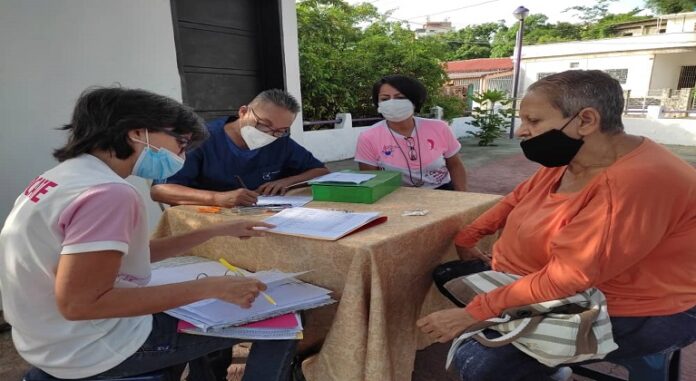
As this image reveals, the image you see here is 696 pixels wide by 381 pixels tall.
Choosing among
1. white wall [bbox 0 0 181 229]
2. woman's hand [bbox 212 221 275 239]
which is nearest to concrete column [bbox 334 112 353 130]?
white wall [bbox 0 0 181 229]

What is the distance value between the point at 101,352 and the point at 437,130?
2257mm

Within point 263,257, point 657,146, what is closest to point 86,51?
point 263,257

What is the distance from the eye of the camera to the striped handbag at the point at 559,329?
43.7 inches

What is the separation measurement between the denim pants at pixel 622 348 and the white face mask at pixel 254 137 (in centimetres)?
142

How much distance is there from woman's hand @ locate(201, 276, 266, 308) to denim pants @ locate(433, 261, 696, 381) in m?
0.65

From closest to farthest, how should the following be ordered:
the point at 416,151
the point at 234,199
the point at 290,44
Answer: the point at 234,199 < the point at 416,151 < the point at 290,44

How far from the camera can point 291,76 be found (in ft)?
14.3

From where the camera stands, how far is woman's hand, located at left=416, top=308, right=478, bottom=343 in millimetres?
1255

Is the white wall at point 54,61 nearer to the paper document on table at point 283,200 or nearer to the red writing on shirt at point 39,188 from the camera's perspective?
the paper document on table at point 283,200

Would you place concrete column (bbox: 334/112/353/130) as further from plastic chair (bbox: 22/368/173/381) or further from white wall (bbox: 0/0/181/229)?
plastic chair (bbox: 22/368/173/381)

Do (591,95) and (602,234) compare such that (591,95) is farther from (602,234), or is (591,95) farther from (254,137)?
(254,137)

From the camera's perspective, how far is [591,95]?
1.19 metres

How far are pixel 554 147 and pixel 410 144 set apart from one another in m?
1.49

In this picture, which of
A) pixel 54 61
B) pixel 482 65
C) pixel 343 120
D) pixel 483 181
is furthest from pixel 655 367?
pixel 482 65
